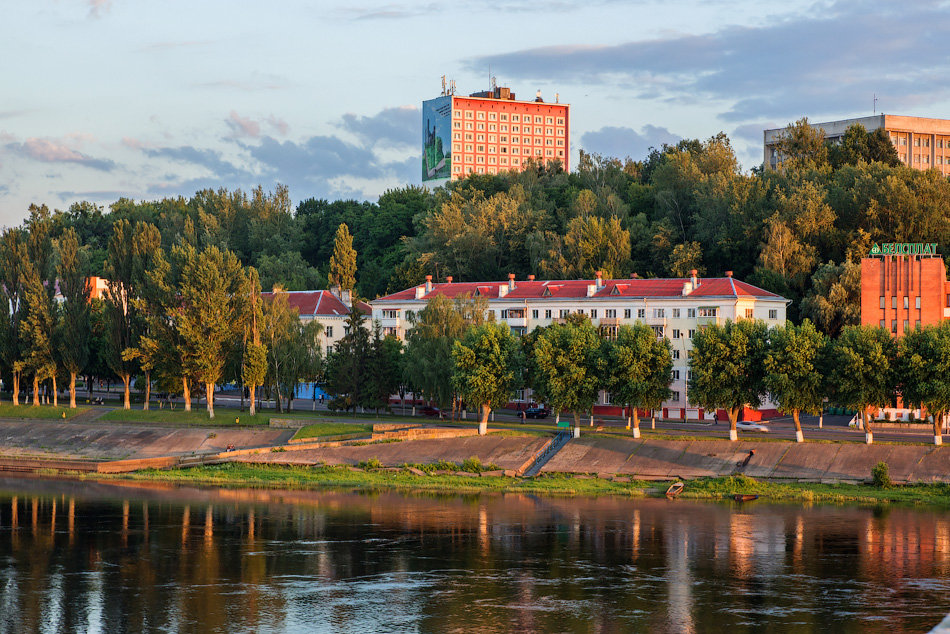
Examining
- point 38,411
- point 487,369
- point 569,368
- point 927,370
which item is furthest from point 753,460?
point 38,411

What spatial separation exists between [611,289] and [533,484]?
1698 inches

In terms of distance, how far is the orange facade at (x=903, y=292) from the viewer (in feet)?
349

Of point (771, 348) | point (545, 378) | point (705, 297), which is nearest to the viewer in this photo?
point (771, 348)

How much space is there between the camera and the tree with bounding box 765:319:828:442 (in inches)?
3233

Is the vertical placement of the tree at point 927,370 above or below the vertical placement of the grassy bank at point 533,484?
above

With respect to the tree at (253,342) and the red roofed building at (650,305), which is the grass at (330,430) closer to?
the tree at (253,342)

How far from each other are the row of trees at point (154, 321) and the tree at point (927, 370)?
2160 inches

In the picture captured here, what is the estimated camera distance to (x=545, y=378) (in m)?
90.2

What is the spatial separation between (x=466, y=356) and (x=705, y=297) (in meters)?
31.2

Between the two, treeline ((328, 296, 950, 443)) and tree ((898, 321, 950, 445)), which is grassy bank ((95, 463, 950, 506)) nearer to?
tree ((898, 321, 950, 445))

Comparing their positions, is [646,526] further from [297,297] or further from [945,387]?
[297,297]

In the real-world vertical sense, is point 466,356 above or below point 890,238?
below

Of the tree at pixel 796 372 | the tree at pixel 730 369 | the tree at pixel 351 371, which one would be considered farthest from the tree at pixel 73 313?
the tree at pixel 796 372

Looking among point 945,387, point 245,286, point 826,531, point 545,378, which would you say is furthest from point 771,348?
point 245,286
